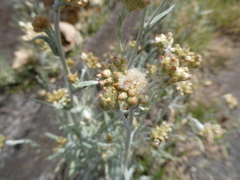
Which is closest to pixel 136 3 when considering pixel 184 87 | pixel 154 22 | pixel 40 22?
pixel 154 22

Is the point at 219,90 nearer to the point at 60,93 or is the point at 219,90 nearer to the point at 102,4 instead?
the point at 60,93

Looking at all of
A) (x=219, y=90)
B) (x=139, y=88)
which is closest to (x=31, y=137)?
(x=139, y=88)

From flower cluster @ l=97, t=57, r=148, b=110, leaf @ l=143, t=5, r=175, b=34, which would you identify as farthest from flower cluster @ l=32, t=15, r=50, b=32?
leaf @ l=143, t=5, r=175, b=34

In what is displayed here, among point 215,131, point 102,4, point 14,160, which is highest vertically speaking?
point 102,4

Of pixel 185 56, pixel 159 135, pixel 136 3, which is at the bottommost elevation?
pixel 159 135

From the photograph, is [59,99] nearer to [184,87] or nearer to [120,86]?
[120,86]

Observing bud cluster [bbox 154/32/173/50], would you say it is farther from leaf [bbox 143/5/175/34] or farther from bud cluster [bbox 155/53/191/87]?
bud cluster [bbox 155/53/191/87]
